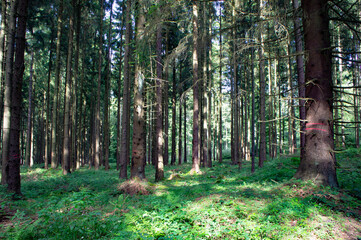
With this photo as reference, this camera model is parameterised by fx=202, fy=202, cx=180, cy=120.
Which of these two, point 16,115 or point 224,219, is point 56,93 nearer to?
point 16,115

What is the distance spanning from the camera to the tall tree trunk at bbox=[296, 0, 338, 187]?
18.5ft

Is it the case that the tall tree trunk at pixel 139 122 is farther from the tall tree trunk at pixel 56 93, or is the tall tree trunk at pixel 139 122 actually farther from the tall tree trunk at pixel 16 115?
the tall tree trunk at pixel 56 93

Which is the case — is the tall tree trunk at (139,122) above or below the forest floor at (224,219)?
above

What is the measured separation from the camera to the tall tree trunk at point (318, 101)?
222 inches

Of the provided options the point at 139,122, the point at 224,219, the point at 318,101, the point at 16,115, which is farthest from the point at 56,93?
the point at 318,101

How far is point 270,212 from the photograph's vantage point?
4.54 meters

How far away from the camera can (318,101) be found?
5816 mm

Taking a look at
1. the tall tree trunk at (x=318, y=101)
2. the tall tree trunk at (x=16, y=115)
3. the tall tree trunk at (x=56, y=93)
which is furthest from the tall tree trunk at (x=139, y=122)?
the tall tree trunk at (x=56, y=93)

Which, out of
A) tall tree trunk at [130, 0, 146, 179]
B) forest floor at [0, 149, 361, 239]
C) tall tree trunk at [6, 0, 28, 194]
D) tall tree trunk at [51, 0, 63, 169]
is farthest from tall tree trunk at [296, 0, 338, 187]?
tall tree trunk at [51, 0, 63, 169]

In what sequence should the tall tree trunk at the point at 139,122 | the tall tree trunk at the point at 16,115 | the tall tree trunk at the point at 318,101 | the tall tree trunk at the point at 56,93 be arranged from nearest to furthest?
the tall tree trunk at the point at 318,101 < the tall tree trunk at the point at 16,115 < the tall tree trunk at the point at 139,122 < the tall tree trunk at the point at 56,93

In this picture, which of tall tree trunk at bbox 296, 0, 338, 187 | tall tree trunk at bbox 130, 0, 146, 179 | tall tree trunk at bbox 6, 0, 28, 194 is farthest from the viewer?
A: tall tree trunk at bbox 130, 0, 146, 179

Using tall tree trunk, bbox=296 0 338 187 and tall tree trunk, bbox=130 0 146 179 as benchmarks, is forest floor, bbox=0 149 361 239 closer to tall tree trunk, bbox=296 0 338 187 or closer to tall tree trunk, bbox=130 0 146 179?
tall tree trunk, bbox=296 0 338 187

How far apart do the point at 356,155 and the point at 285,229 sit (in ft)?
42.6

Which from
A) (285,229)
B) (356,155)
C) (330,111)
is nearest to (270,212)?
(285,229)
